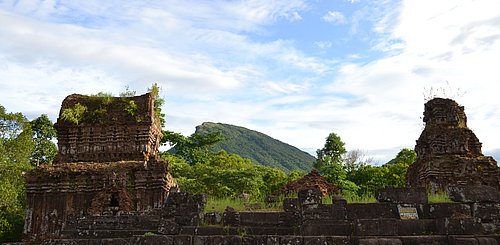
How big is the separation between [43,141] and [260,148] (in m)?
71.6

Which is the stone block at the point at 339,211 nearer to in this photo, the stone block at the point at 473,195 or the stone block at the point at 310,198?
the stone block at the point at 310,198

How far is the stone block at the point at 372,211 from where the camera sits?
8.41m

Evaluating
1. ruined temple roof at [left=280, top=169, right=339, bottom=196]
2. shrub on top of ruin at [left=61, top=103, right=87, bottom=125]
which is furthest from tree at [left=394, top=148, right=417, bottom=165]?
shrub on top of ruin at [left=61, top=103, right=87, bottom=125]

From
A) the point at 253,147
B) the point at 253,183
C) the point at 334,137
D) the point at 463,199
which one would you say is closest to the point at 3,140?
the point at 253,183

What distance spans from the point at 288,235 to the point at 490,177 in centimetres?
1112

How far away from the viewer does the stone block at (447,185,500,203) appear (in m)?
8.56

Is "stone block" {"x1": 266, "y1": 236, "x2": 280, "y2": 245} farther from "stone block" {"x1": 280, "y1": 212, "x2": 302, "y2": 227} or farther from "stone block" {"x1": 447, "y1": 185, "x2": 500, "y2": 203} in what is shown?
"stone block" {"x1": 447, "y1": 185, "x2": 500, "y2": 203}

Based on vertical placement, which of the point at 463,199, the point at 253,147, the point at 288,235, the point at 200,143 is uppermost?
the point at 253,147

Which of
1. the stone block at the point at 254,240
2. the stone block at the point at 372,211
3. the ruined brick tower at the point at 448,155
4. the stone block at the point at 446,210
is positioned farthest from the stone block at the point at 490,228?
the ruined brick tower at the point at 448,155

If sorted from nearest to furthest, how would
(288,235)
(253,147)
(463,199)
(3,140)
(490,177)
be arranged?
(288,235), (463,199), (490,177), (3,140), (253,147)

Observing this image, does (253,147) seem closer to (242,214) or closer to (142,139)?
(142,139)

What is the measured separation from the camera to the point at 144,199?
1434 centimetres

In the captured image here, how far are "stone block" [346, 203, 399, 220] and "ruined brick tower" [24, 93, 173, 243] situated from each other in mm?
7477

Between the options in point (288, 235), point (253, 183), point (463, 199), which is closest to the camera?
point (288, 235)
